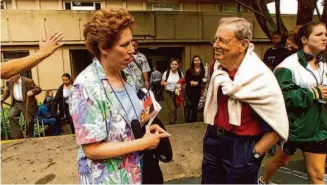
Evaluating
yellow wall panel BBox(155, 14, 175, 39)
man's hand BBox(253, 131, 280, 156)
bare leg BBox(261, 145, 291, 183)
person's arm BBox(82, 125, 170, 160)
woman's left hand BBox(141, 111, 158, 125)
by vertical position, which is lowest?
bare leg BBox(261, 145, 291, 183)

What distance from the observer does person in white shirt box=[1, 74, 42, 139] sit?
661 cm

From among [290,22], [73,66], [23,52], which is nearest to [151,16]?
[73,66]

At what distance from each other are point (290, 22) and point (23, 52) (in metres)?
14.1

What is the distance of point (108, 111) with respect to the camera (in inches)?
63.7

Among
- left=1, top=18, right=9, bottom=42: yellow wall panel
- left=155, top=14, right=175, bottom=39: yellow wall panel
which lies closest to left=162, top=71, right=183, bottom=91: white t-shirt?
left=155, top=14, right=175, bottom=39: yellow wall panel

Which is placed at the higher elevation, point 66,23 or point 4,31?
point 66,23

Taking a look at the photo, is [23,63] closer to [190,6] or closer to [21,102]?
[21,102]

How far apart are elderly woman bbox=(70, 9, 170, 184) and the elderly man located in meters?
0.60

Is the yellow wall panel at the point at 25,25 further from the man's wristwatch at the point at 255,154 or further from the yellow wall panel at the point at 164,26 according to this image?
the man's wristwatch at the point at 255,154

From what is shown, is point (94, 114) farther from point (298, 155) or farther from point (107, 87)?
point (298, 155)

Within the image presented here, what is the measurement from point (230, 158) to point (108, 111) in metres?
1.10

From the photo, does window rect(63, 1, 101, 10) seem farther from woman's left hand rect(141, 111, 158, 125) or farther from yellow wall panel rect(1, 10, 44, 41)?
woman's left hand rect(141, 111, 158, 125)

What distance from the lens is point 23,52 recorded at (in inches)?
531

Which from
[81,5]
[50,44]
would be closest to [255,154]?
[50,44]
